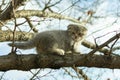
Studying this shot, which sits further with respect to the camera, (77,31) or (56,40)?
(77,31)

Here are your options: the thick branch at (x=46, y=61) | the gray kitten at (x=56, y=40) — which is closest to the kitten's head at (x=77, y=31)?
the gray kitten at (x=56, y=40)

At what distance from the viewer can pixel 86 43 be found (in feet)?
27.7

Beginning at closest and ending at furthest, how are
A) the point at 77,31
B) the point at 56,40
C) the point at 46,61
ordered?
1. the point at 46,61
2. the point at 56,40
3. the point at 77,31

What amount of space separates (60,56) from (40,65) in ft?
0.99

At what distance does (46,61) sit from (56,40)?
1.23 meters

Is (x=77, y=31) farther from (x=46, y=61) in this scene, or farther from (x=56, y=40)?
(x=46, y=61)

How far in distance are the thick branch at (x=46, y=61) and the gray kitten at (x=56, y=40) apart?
59 centimetres

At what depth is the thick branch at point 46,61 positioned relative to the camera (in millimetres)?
4824

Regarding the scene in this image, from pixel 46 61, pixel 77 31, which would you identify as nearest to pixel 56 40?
pixel 77 31

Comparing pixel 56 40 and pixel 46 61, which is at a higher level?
pixel 46 61

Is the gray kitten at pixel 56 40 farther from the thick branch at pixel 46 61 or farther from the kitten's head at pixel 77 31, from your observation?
the thick branch at pixel 46 61

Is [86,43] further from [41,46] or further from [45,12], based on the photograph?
[41,46]

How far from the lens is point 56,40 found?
605 centimetres

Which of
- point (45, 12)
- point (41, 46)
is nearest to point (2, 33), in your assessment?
point (45, 12)
